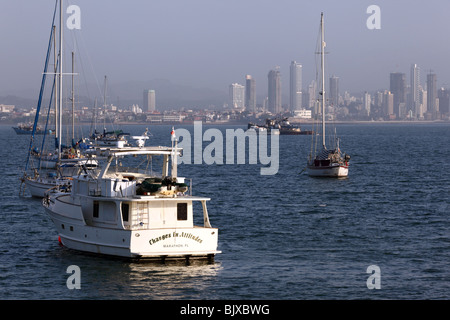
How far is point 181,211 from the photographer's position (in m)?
36.2

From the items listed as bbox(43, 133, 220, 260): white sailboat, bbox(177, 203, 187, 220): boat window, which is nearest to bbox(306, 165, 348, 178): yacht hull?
bbox(43, 133, 220, 260): white sailboat

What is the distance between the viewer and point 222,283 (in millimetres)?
32562

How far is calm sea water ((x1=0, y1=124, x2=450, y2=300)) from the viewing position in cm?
3181

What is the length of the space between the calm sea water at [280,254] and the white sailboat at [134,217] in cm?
71
